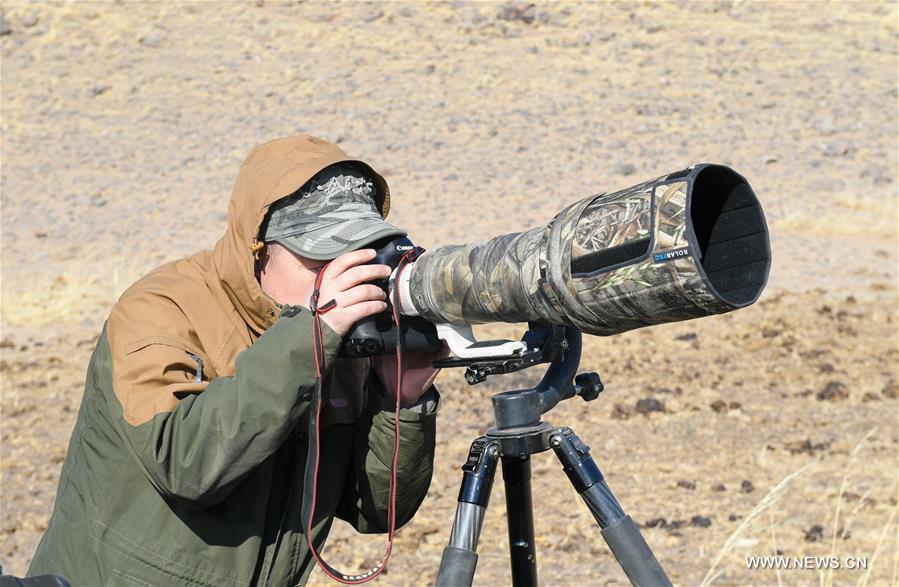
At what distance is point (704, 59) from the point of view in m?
18.4

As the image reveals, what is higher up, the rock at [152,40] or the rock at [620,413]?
the rock at [152,40]

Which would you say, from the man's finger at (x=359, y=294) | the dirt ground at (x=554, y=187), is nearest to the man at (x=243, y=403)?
the man's finger at (x=359, y=294)

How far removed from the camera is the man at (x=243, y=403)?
→ 2090 millimetres

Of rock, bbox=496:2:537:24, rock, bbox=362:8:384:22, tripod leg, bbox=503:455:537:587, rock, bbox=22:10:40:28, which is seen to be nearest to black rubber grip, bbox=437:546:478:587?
tripod leg, bbox=503:455:537:587

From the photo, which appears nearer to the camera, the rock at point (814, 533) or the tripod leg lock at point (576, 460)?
the tripod leg lock at point (576, 460)

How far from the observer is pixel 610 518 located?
2.04m

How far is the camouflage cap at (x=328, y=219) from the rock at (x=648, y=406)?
4.14 m

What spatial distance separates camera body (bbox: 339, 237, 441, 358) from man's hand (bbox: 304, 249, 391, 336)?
0.04m

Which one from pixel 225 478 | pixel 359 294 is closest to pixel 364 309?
pixel 359 294

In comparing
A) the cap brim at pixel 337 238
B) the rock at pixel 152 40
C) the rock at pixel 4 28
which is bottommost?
the cap brim at pixel 337 238

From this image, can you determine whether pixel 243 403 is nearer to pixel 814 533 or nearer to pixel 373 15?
pixel 814 533

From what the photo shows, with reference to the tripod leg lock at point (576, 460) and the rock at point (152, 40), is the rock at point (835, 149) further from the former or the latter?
the tripod leg lock at point (576, 460)

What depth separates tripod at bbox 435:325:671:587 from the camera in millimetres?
2027

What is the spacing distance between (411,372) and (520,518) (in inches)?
17.0
